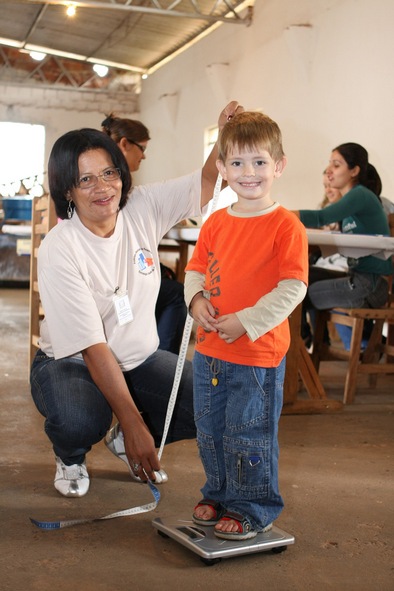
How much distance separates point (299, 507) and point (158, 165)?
9.57 meters

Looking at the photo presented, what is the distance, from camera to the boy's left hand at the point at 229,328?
1.58 meters

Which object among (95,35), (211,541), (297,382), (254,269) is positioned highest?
(95,35)

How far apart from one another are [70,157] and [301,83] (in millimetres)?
5006

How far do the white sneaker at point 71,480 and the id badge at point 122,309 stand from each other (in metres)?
0.43

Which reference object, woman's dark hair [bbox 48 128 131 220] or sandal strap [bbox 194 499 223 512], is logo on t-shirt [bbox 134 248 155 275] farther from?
sandal strap [bbox 194 499 223 512]

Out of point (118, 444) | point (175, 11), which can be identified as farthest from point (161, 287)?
point (175, 11)

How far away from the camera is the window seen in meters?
11.9

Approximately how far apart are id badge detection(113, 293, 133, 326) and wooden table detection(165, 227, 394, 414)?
1152 millimetres

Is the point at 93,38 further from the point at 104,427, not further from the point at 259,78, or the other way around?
the point at 104,427

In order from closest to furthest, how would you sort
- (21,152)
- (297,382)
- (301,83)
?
(297,382), (301,83), (21,152)

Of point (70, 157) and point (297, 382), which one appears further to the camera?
point (297, 382)

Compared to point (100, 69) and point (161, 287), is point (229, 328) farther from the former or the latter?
point (100, 69)

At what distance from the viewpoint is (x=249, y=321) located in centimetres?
157

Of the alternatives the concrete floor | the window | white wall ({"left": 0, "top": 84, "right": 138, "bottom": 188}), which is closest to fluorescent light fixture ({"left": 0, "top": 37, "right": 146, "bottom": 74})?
white wall ({"left": 0, "top": 84, "right": 138, "bottom": 188})
